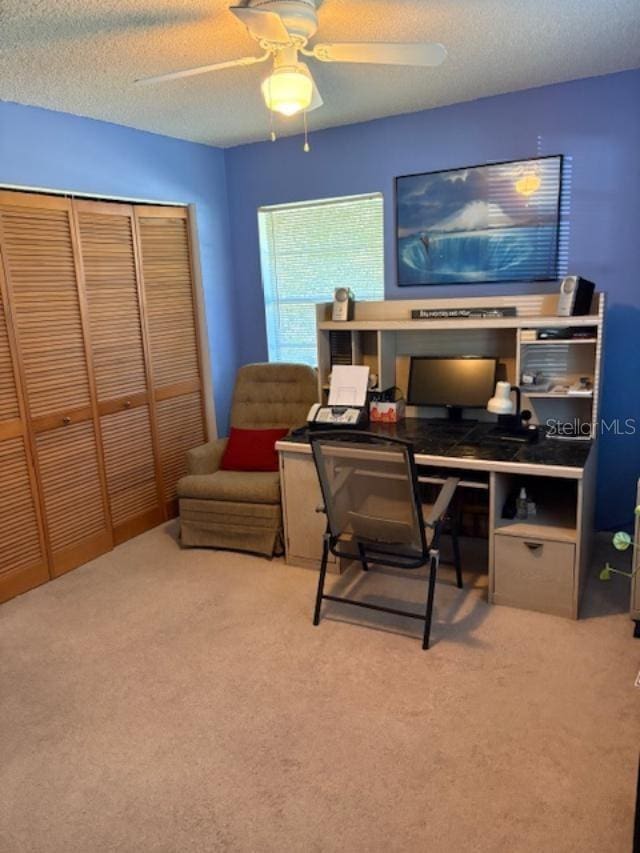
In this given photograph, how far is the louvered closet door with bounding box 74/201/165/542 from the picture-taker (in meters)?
3.43

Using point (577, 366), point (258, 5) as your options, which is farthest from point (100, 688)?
point (577, 366)

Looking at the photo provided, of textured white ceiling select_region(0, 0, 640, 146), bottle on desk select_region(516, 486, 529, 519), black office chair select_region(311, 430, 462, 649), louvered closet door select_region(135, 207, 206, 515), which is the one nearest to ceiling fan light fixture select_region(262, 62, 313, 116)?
textured white ceiling select_region(0, 0, 640, 146)

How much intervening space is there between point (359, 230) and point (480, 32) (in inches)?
62.4

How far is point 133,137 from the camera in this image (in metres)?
3.59

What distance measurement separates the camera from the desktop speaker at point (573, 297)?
9.50 feet

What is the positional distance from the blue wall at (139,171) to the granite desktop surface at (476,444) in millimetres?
1469

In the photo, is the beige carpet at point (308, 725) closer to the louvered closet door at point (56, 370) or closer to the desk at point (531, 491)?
the desk at point (531, 491)

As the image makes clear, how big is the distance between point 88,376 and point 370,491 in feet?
Answer: 6.01

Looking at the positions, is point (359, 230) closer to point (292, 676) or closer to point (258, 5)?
point (258, 5)

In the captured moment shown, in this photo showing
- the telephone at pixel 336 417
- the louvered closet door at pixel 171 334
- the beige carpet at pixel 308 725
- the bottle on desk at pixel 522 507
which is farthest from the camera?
the louvered closet door at pixel 171 334

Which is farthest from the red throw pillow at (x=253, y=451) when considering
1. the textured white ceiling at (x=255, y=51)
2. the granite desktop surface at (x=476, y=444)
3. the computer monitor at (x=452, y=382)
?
the textured white ceiling at (x=255, y=51)

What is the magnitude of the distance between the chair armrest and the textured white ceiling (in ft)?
6.14

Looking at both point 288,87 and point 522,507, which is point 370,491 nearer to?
point 522,507

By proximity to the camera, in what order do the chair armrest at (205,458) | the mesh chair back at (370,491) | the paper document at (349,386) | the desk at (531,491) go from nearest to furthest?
the mesh chair back at (370,491) < the desk at (531,491) < the paper document at (349,386) < the chair armrest at (205,458)
